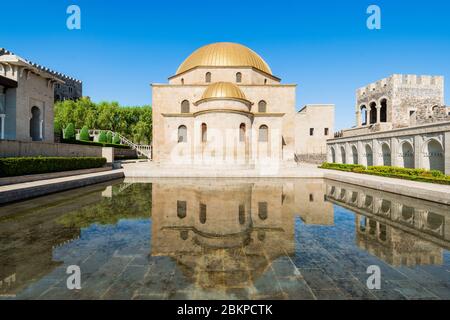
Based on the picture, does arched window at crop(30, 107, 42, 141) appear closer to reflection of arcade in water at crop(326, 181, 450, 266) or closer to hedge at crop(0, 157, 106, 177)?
hedge at crop(0, 157, 106, 177)

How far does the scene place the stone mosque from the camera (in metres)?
23.1

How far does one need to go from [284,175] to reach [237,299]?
600 inches

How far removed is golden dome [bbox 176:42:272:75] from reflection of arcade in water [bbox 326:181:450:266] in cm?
2555

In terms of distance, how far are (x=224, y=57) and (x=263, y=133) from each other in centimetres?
1243

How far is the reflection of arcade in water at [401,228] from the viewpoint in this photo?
450 cm

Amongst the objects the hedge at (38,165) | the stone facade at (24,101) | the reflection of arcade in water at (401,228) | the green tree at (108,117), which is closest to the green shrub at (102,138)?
the green tree at (108,117)

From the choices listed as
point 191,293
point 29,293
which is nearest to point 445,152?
point 191,293

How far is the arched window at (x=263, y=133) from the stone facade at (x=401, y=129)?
10663mm

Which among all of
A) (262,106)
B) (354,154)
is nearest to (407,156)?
(354,154)

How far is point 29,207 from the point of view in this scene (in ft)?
26.5

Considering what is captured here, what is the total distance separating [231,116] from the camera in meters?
23.1

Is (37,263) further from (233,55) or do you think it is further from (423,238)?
(233,55)

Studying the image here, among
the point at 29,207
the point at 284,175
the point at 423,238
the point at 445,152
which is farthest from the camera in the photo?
the point at 284,175

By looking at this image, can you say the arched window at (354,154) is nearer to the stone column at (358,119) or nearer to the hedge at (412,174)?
the hedge at (412,174)
